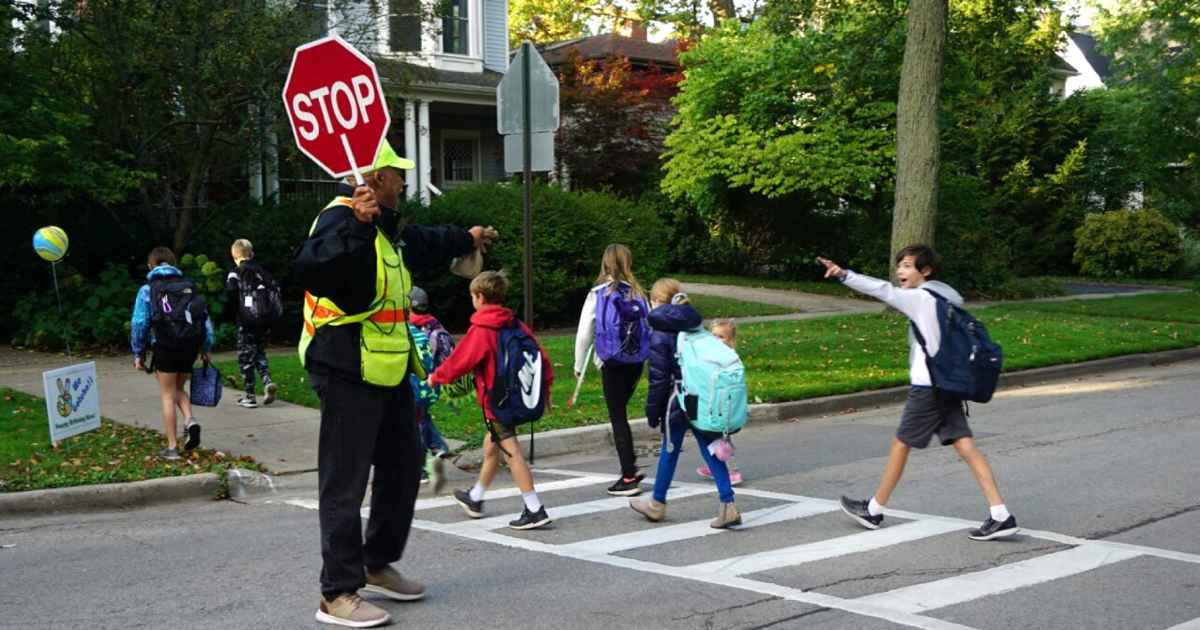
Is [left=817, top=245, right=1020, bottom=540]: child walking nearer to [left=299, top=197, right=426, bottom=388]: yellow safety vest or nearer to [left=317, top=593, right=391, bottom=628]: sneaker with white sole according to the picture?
[left=299, top=197, right=426, bottom=388]: yellow safety vest

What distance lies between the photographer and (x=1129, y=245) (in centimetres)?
3488

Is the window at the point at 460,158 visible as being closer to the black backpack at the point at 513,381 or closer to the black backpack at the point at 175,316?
the black backpack at the point at 175,316

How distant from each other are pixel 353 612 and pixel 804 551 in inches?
107

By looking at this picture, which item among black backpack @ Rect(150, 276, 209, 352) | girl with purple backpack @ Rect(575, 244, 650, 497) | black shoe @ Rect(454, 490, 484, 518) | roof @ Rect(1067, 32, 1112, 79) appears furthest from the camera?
roof @ Rect(1067, 32, 1112, 79)

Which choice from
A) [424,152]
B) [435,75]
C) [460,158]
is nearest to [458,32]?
[424,152]

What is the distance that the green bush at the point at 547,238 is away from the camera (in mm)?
19812

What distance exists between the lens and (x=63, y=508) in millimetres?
8539

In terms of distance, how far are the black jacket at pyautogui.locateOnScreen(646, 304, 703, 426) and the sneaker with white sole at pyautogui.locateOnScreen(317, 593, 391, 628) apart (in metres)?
A: 2.85

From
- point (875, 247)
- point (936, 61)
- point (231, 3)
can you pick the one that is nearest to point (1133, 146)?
point (875, 247)

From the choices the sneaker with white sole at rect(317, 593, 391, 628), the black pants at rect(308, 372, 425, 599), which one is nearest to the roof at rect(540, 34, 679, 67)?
the black pants at rect(308, 372, 425, 599)

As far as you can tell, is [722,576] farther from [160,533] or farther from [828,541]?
[160,533]

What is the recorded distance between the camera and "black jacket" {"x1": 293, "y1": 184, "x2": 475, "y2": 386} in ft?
17.2

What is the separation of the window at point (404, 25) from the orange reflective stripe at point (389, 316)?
1520 centimetres

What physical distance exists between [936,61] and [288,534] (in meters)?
15.3
